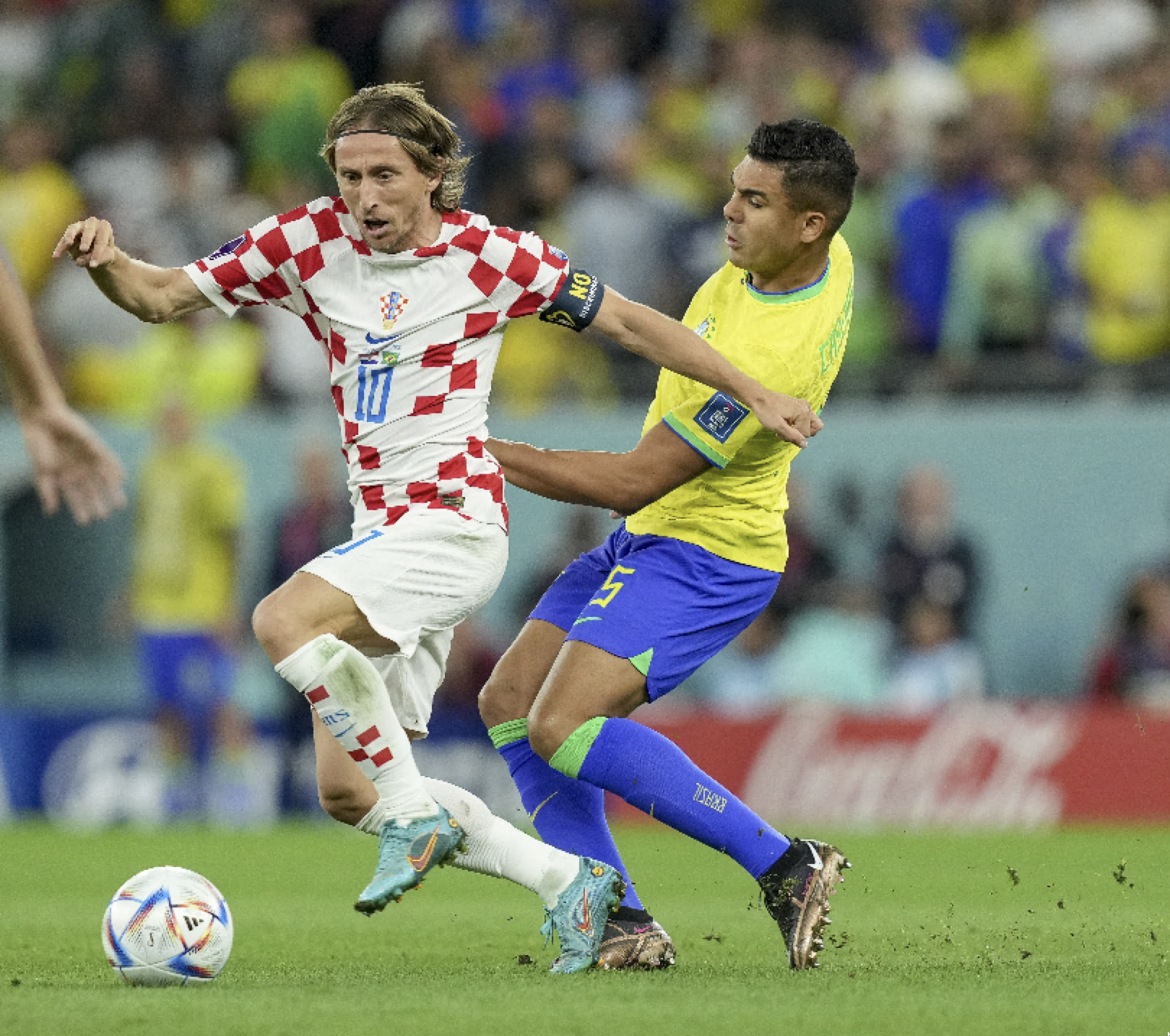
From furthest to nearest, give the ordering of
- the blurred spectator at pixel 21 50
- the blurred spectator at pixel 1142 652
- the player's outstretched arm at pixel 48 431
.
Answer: the blurred spectator at pixel 21 50
the blurred spectator at pixel 1142 652
the player's outstretched arm at pixel 48 431

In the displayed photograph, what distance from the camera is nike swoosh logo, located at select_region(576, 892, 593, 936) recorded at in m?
6.02

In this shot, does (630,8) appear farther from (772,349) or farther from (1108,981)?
(1108,981)

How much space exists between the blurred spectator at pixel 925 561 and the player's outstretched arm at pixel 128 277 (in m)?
7.08

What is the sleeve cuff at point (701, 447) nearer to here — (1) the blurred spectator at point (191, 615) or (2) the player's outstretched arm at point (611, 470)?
(2) the player's outstretched arm at point (611, 470)

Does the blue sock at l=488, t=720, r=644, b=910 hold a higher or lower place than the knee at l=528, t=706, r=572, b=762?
lower

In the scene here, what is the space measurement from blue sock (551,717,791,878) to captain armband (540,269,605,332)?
1126 mm

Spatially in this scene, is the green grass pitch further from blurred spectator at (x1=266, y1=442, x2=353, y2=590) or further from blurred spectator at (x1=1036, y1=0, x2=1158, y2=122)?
blurred spectator at (x1=1036, y1=0, x2=1158, y2=122)

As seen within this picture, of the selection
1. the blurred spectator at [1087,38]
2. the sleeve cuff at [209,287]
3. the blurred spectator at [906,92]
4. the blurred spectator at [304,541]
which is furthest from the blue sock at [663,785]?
the blurred spectator at [1087,38]

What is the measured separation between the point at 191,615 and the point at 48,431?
840 centimetres

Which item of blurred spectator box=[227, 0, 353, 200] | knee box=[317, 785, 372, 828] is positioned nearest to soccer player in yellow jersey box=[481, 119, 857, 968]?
knee box=[317, 785, 372, 828]

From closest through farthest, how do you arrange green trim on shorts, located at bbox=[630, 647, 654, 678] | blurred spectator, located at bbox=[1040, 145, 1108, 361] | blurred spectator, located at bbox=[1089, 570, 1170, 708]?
Answer: green trim on shorts, located at bbox=[630, 647, 654, 678] → blurred spectator, located at bbox=[1089, 570, 1170, 708] → blurred spectator, located at bbox=[1040, 145, 1108, 361]

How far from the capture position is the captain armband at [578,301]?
19.6ft

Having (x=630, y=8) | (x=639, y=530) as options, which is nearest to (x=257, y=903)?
(x=639, y=530)

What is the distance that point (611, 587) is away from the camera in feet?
20.7
